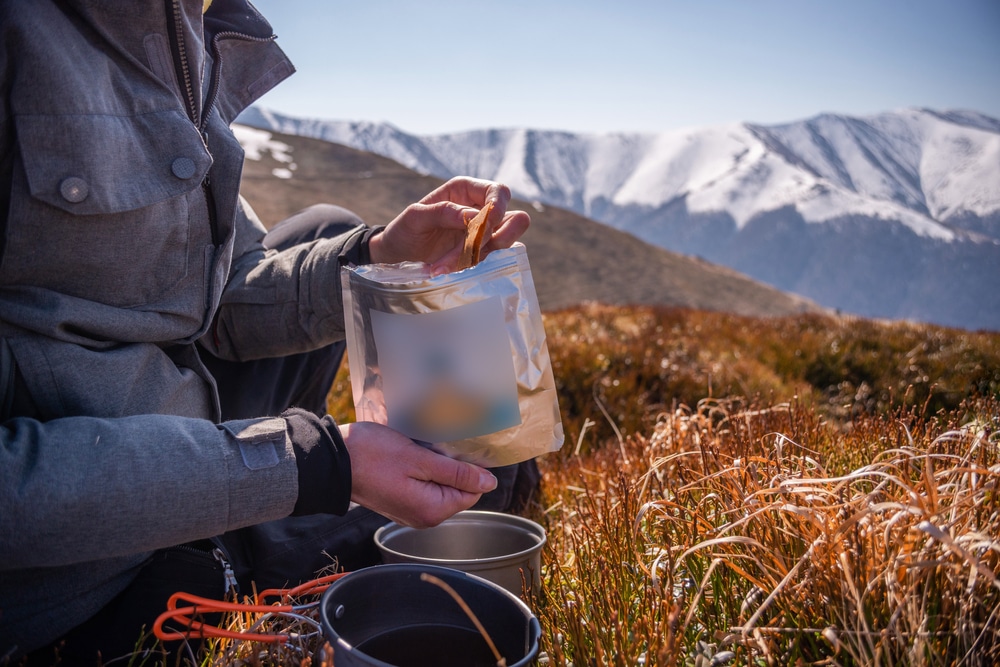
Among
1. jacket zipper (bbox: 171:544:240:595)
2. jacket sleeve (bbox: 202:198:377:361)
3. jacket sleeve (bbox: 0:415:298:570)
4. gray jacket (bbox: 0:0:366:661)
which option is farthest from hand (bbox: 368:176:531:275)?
jacket zipper (bbox: 171:544:240:595)

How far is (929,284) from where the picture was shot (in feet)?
655

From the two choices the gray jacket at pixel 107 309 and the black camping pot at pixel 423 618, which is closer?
the gray jacket at pixel 107 309

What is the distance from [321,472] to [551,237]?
40847mm

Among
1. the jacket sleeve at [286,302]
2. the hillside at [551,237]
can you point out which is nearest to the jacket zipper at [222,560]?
the jacket sleeve at [286,302]

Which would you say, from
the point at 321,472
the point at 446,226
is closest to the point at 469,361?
the point at 321,472

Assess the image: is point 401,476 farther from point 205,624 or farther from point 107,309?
point 107,309

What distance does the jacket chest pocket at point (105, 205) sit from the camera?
4.49 ft

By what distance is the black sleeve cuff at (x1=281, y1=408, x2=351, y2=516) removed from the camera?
52.9 inches

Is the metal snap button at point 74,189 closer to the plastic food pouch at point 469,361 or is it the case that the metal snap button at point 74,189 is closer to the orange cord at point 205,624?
the plastic food pouch at point 469,361

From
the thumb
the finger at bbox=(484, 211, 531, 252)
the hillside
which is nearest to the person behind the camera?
the thumb

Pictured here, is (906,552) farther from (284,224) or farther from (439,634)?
(284,224)

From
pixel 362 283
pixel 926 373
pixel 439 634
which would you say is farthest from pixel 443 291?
pixel 926 373

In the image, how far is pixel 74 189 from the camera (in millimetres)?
1377

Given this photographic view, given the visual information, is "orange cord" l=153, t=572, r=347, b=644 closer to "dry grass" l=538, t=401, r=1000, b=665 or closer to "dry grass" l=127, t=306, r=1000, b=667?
"dry grass" l=127, t=306, r=1000, b=667
